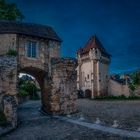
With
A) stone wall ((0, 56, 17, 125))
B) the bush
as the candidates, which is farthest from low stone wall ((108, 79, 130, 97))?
the bush

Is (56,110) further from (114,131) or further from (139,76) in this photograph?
(139,76)

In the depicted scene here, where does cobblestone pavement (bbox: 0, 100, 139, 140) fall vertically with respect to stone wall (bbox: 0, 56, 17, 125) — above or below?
below

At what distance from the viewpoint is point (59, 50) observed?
83.6 feet

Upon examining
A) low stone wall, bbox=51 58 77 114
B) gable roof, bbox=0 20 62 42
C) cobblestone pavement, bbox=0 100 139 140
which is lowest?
cobblestone pavement, bbox=0 100 139 140

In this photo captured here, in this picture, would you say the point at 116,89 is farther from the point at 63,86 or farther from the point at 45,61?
the point at 63,86

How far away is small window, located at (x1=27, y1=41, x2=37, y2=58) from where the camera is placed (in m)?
23.7

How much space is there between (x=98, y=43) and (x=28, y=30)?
32469 millimetres

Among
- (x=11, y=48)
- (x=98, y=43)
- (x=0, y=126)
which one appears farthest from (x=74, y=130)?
(x=98, y=43)

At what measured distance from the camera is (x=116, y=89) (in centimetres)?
5416

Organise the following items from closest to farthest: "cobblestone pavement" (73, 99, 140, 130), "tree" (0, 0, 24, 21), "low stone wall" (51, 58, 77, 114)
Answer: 1. "cobblestone pavement" (73, 99, 140, 130)
2. "low stone wall" (51, 58, 77, 114)
3. "tree" (0, 0, 24, 21)

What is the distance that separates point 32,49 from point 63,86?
14.4 ft

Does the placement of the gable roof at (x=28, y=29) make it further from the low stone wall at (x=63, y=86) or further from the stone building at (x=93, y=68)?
the stone building at (x=93, y=68)

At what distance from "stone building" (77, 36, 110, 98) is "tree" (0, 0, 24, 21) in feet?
62.2

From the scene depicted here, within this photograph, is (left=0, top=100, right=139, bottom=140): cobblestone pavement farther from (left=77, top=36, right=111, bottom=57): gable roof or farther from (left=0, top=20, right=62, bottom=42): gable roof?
(left=77, top=36, right=111, bottom=57): gable roof
